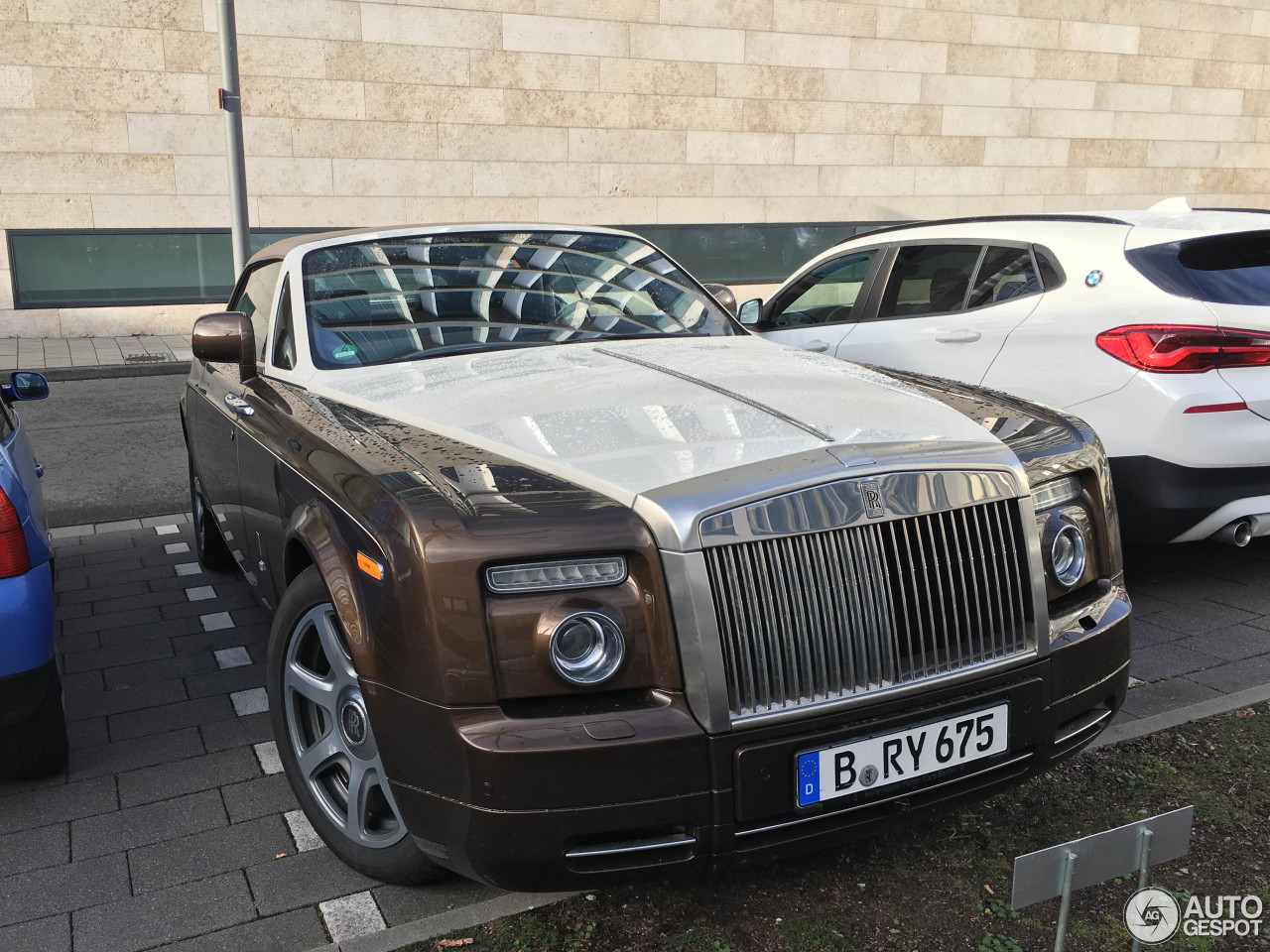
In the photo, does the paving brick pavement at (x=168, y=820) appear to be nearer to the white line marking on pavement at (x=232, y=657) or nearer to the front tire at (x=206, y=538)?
the white line marking on pavement at (x=232, y=657)

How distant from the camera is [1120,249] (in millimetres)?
4902

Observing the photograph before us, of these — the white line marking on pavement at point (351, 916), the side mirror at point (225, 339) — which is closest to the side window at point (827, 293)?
the side mirror at point (225, 339)

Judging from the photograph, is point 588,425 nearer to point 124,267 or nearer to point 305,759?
point 305,759

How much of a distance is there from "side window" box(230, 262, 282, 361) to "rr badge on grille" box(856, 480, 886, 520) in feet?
8.49

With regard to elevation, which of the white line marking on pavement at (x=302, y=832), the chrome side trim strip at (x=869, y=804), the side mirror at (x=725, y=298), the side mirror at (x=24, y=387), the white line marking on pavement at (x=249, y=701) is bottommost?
the white line marking on pavement at (x=249, y=701)

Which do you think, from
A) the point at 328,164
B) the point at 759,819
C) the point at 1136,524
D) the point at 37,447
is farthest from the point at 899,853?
the point at 328,164

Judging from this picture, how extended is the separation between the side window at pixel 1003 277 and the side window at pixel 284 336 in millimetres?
3260

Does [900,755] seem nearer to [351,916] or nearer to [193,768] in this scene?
[351,916]

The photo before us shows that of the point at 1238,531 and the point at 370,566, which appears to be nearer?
the point at 370,566

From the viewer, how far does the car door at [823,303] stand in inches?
242

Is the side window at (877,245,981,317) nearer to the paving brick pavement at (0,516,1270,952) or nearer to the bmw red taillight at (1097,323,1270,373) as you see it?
the bmw red taillight at (1097,323,1270,373)

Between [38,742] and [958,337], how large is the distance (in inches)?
166

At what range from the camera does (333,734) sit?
2922 mm

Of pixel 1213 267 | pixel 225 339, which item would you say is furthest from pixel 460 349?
pixel 1213 267
